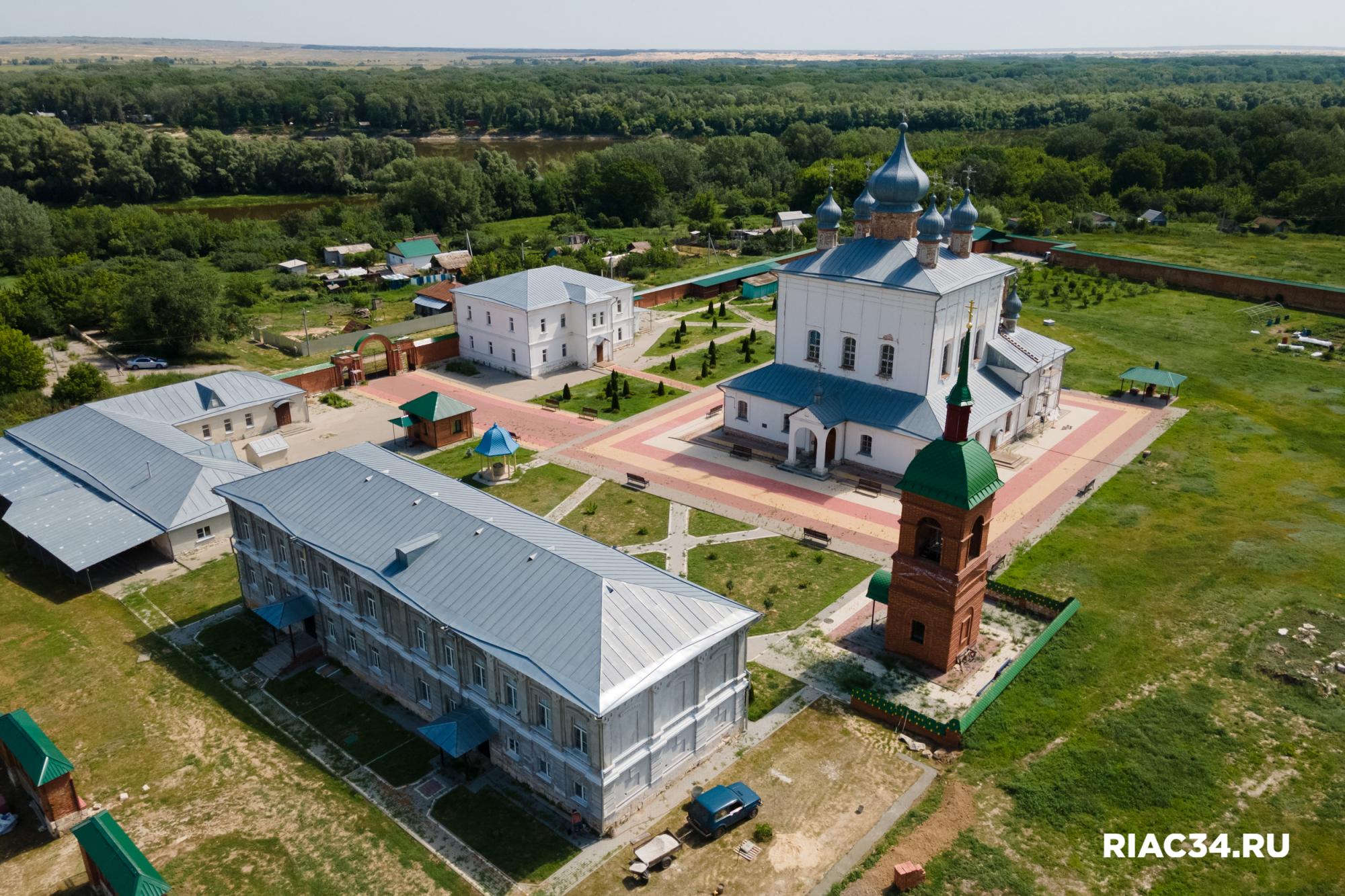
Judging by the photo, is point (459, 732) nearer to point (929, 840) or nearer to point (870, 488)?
point (929, 840)

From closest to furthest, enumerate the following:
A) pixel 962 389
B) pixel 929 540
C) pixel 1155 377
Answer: pixel 962 389, pixel 929 540, pixel 1155 377

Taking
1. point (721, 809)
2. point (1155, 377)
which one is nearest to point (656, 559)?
point (721, 809)

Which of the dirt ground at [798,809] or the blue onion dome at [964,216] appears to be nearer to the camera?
the dirt ground at [798,809]

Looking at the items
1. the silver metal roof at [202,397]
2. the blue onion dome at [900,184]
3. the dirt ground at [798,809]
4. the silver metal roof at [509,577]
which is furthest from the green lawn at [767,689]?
the silver metal roof at [202,397]

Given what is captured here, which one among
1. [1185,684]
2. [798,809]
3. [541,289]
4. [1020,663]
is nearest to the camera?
[798,809]

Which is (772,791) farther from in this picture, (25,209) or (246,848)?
(25,209)

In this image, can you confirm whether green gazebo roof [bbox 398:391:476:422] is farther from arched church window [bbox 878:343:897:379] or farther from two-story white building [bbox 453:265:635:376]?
arched church window [bbox 878:343:897:379]

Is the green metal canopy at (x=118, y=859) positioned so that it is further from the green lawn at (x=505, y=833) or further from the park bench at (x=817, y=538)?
the park bench at (x=817, y=538)

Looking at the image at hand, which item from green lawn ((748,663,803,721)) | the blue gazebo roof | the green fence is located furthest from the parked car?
the blue gazebo roof
